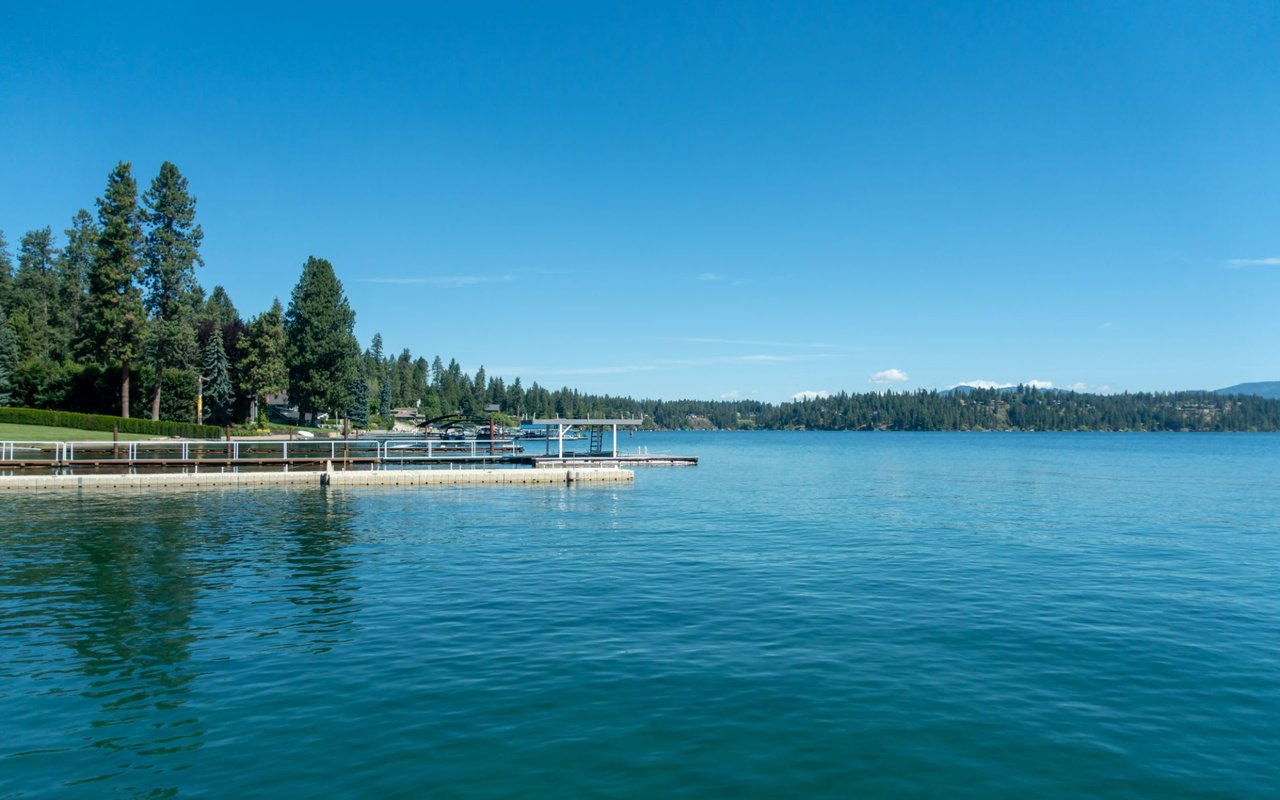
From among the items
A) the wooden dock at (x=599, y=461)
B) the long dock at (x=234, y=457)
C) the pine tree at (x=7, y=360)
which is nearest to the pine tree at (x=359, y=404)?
the long dock at (x=234, y=457)

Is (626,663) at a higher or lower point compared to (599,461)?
lower

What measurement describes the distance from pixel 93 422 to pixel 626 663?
238 feet

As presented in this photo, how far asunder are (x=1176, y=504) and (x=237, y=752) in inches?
1956

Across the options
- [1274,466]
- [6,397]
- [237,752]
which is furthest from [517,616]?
[1274,466]

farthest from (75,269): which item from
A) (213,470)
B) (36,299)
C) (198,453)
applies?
(213,470)

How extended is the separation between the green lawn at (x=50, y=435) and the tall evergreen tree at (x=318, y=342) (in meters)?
28.2

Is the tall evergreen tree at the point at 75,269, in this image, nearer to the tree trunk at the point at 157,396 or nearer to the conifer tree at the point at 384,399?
the tree trunk at the point at 157,396

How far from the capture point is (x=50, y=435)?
63.5 meters

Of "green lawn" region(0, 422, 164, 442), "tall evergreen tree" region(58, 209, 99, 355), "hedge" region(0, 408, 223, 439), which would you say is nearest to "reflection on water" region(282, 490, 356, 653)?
"green lawn" region(0, 422, 164, 442)

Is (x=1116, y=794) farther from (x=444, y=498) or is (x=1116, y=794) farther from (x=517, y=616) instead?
(x=444, y=498)

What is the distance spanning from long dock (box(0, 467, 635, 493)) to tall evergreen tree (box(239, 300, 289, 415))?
155 ft

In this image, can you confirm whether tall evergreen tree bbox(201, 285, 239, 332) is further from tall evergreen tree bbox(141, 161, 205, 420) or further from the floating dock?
the floating dock

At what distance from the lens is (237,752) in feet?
33.1

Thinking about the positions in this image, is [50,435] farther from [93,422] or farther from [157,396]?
[157,396]
